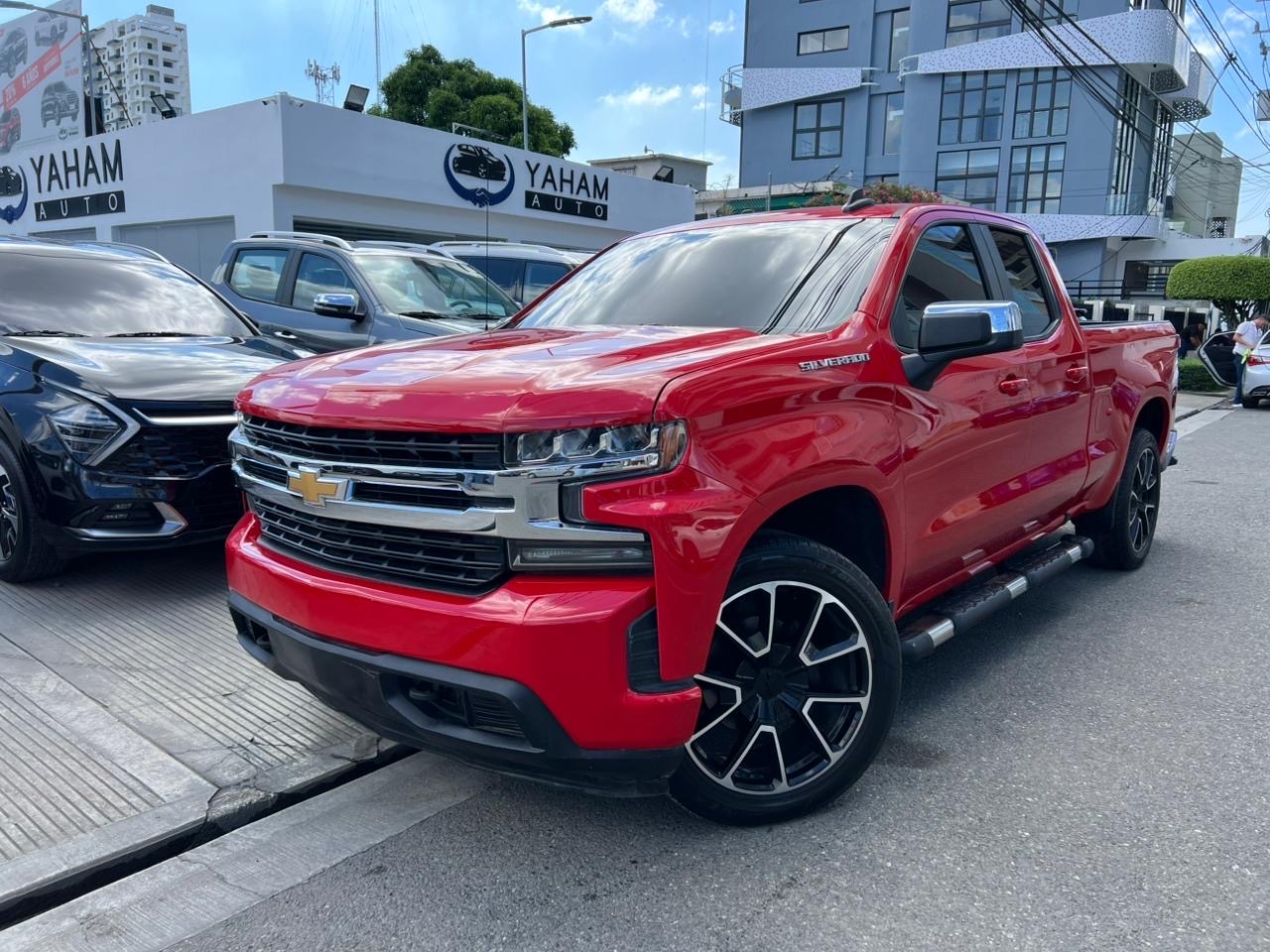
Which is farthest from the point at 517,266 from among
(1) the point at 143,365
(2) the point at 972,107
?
(2) the point at 972,107

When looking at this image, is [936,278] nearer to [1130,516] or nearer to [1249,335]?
[1130,516]

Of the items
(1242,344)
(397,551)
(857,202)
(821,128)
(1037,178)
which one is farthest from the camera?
(821,128)

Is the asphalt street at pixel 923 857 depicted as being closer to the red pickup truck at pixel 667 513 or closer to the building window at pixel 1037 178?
the red pickup truck at pixel 667 513

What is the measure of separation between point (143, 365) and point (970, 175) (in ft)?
141

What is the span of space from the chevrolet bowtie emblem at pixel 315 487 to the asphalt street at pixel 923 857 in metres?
1.06

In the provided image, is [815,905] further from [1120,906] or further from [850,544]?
[850,544]

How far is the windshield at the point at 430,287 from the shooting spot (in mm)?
8031

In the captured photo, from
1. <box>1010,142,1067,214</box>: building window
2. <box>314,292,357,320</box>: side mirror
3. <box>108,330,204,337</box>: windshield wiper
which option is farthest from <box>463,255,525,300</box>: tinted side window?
<box>1010,142,1067,214</box>: building window

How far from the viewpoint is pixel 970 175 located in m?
42.3

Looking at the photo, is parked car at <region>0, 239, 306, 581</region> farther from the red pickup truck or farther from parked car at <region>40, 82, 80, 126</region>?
parked car at <region>40, 82, 80, 126</region>

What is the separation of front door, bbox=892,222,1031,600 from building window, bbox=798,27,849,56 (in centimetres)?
4653

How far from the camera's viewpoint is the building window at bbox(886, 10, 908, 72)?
44.7 meters

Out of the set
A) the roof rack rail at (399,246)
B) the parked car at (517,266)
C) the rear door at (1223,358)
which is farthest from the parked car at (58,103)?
the rear door at (1223,358)

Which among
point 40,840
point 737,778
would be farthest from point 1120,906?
point 40,840
